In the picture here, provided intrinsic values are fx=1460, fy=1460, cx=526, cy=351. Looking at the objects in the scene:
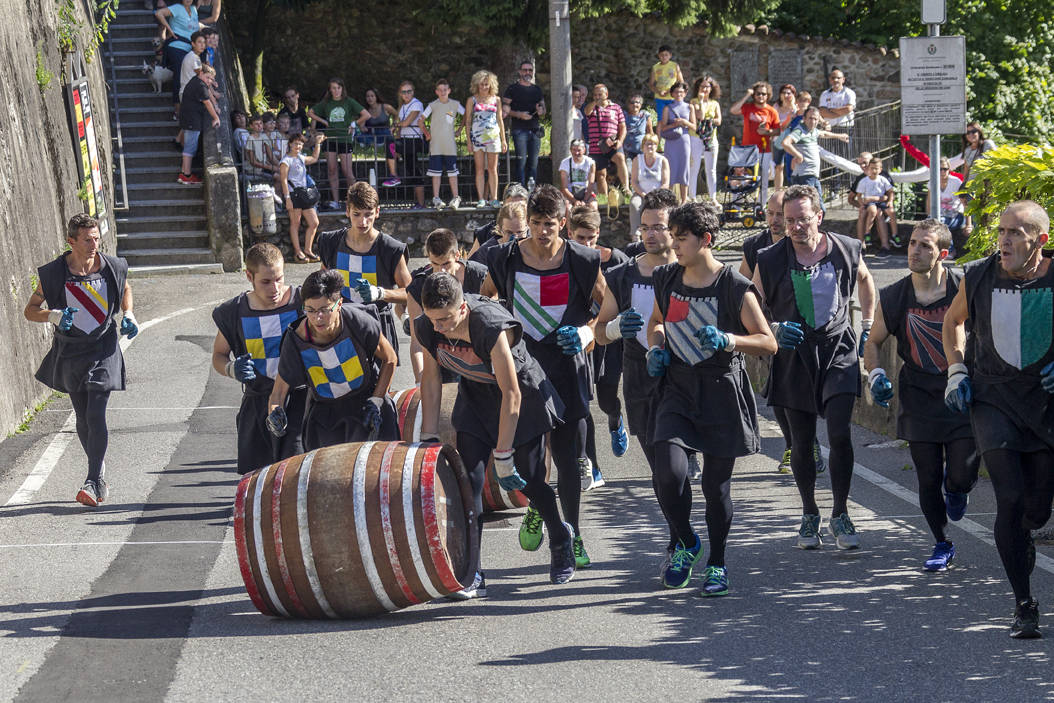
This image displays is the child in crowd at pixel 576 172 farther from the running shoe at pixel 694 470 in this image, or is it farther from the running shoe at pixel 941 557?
the running shoe at pixel 941 557

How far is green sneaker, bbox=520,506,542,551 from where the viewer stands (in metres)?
7.72

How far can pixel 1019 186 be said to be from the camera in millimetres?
8094

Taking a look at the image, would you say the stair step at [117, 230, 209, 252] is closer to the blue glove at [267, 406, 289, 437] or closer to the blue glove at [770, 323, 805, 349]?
the blue glove at [267, 406, 289, 437]

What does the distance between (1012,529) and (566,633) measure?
2.00m

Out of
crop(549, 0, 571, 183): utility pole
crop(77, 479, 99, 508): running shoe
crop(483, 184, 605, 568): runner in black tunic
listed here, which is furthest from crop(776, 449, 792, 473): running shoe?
crop(549, 0, 571, 183): utility pole

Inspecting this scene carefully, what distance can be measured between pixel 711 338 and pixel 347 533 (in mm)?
1911

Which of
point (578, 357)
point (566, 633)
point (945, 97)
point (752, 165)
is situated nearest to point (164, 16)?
point (752, 165)

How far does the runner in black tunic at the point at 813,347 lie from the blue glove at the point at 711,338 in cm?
92

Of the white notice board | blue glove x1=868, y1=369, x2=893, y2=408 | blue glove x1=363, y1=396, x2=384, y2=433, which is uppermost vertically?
the white notice board

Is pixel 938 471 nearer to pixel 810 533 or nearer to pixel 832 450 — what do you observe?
pixel 832 450

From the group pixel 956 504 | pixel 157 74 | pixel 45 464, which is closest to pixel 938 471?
pixel 956 504

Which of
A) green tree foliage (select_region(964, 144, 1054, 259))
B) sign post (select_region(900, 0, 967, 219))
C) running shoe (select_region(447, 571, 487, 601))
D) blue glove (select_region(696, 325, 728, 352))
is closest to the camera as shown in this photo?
blue glove (select_region(696, 325, 728, 352))

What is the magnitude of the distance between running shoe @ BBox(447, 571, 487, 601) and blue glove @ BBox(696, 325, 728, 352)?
5.09 ft

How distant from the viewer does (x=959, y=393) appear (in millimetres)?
6602
